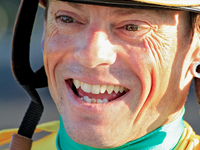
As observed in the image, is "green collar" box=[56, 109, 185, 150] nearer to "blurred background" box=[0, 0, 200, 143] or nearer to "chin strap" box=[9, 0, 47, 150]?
"chin strap" box=[9, 0, 47, 150]

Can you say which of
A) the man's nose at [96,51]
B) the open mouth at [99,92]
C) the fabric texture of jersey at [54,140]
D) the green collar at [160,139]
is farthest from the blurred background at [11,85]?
the green collar at [160,139]

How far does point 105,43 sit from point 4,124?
3614 mm

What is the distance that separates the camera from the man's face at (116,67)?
5.50 ft

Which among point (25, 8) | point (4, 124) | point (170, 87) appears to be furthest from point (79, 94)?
point (4, 124)

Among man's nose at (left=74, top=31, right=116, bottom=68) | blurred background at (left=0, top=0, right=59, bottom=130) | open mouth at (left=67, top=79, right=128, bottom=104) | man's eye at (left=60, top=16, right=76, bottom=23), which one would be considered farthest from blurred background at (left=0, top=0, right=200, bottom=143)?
man's nose at (left=74, top=31, right=116, bottom=68)

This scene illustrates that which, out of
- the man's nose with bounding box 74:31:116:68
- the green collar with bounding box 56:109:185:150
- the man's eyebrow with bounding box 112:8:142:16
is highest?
the man's eyebrow with bounding box 112:8:142:16

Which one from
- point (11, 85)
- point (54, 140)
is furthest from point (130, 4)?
point (11, 85)

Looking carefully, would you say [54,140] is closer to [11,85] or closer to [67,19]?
[67,19]

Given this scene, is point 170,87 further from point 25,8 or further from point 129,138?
point 25,8

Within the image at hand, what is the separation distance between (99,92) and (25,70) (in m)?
0.74

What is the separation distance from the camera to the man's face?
168 cm

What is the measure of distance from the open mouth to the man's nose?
0.19 meters

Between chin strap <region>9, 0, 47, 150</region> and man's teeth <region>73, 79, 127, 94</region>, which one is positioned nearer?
man's teeth <region>73, 79, 127, 94</region>

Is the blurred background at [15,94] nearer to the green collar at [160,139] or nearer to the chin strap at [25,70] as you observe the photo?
the chin strap at [25,70]
